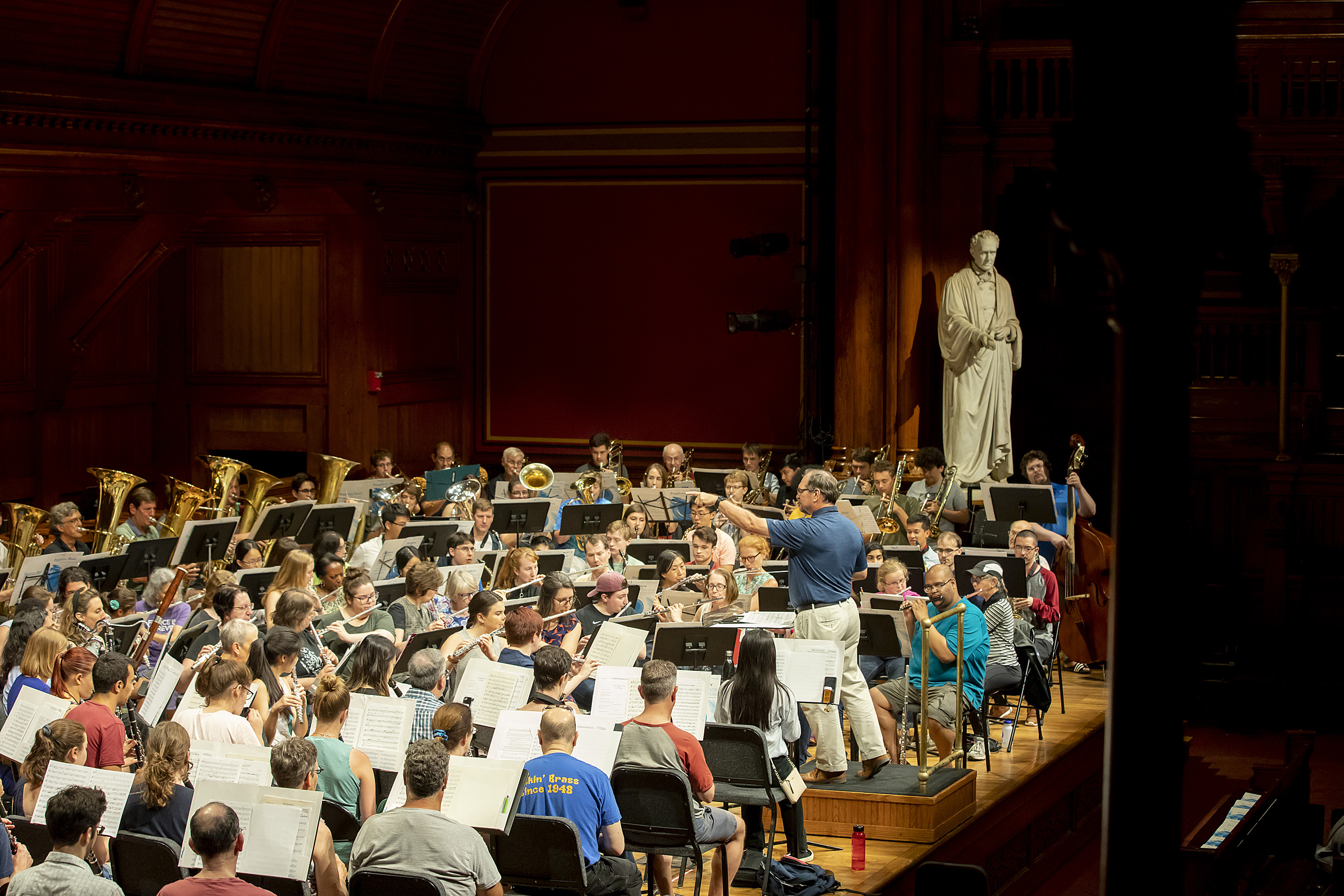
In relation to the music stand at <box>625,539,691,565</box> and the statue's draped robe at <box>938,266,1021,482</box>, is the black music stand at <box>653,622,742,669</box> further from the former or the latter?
the statue's draped robe at <box>938,266,1021,482</box>

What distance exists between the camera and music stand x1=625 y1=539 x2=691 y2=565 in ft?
33.8

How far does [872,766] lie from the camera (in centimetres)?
816

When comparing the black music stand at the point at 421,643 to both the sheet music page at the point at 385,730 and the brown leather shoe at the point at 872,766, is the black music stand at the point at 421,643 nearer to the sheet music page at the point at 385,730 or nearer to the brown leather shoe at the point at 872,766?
the sheet music page at the point at 385,730

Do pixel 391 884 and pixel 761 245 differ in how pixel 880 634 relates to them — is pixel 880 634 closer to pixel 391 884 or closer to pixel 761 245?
pixel 391 884

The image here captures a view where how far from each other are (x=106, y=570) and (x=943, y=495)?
638cm

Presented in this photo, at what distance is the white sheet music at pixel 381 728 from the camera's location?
6.11 m

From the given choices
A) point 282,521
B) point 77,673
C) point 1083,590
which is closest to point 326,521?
point 282,521

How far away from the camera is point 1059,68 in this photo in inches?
533

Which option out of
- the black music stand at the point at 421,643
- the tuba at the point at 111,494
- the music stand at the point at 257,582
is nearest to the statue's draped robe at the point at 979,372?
the music stand at the point at 257,582

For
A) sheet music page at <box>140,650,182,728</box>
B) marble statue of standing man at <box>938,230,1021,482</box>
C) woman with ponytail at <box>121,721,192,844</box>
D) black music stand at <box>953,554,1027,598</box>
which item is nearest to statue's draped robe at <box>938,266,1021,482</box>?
marble statue of standing man at <box>938,230,1021,482</box>

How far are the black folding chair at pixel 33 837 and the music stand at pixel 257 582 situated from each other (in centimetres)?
307

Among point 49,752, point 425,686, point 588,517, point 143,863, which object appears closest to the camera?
point 143,863

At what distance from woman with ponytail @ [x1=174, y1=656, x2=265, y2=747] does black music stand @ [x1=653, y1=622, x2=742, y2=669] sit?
1.89 metres

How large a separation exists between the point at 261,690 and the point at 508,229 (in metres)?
10.4
